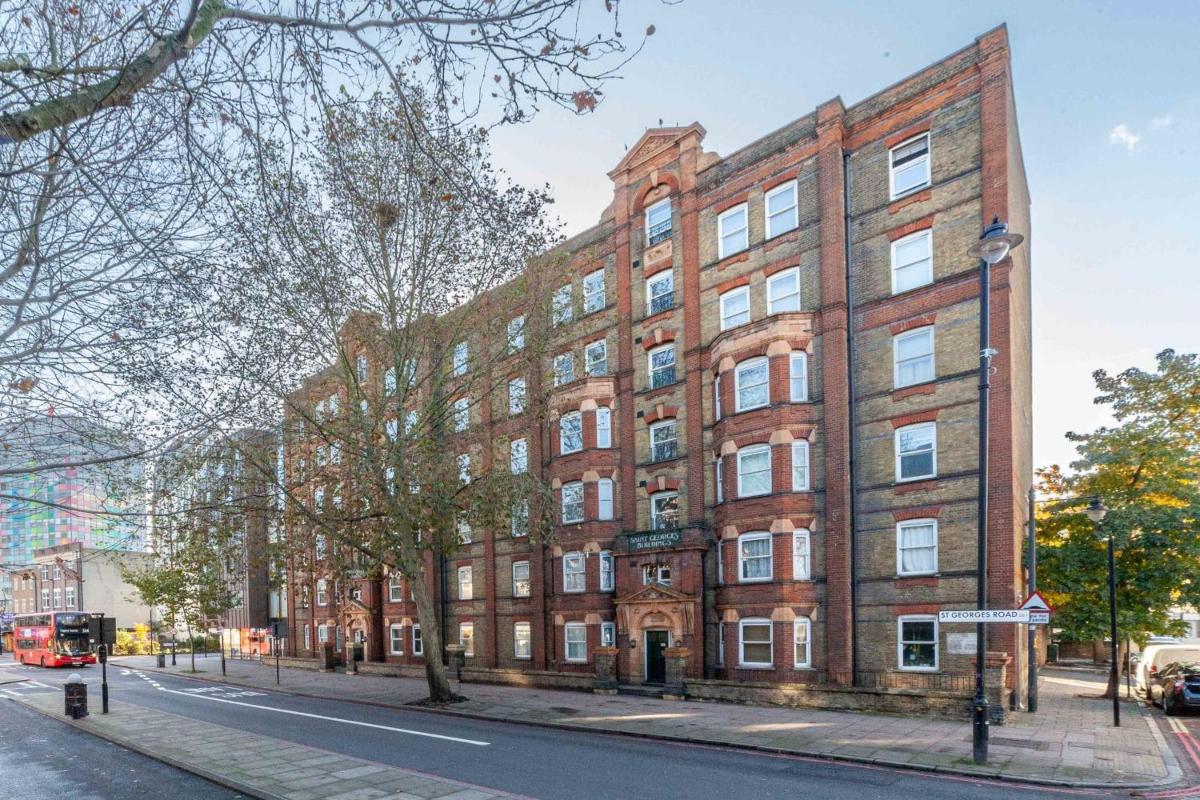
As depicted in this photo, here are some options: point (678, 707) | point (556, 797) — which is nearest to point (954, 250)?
point (678, 707)

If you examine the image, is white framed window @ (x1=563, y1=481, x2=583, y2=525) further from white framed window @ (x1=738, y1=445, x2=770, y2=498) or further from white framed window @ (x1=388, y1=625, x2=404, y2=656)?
white framed window @ (x1=388, y1=625, x2=404, y2=656)

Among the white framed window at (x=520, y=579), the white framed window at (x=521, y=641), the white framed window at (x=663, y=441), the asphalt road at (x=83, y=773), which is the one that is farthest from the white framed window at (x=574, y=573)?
the asphalt road at (x=83, y=773)

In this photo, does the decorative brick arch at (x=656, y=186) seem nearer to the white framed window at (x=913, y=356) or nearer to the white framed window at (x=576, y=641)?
the white framed window at (x=913, y=356)

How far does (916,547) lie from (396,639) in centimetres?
2649

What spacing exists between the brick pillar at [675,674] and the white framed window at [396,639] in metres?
18.2

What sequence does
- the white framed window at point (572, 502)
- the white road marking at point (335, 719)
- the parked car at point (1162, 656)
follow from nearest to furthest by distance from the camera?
the white road marking at point (335, 719) → the parked car at point (1162, 656) → the white framed window at point (572, 502)

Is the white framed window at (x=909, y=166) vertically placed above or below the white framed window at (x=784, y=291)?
above

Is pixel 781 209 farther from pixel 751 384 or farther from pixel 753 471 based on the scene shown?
pixel 753 471

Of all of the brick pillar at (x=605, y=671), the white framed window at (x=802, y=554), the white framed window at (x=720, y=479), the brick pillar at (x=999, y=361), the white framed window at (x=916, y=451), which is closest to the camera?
the brick pillar at (x=999, y=361)

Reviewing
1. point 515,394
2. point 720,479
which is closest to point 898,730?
point 720,479

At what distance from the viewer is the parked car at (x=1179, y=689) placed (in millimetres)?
19281

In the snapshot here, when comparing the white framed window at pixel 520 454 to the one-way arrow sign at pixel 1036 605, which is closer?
the one-way arrow sign at pixel 1036 605

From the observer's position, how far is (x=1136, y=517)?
69.1 ft

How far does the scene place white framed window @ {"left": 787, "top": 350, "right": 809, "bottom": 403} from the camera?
22.1 metres
